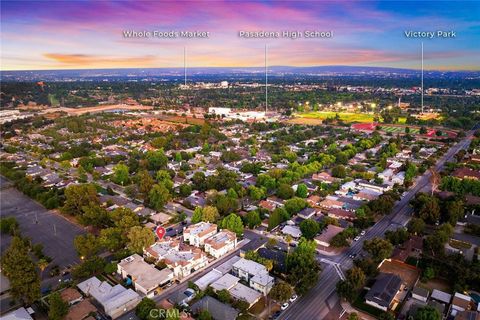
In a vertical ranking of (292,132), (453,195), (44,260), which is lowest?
(44,260)

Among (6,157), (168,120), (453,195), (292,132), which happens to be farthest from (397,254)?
(168,120)

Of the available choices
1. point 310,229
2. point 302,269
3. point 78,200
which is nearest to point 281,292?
point 302,269

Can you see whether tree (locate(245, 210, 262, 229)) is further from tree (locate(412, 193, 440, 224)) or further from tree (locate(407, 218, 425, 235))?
tree (locate(412, 193, 440, 224))

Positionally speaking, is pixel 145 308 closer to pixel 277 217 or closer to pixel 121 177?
pixel 277 217

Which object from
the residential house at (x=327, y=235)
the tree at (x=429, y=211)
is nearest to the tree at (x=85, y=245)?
the residential house at (x=327, y=235)

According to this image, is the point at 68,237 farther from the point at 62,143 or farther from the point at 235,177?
the point at 62,143

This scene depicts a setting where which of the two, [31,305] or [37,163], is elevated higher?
[37,163]
